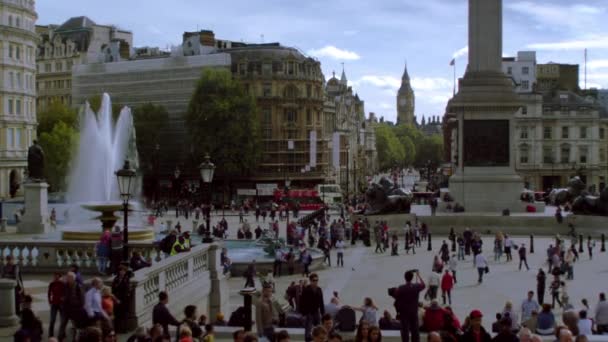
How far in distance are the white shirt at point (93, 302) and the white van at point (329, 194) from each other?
6159cm

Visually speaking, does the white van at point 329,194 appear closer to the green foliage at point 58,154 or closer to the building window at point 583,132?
the green foliage at point 58,154

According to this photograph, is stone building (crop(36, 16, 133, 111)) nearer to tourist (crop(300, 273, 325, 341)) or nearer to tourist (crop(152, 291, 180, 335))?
tourist (crop(300, 273, 325, 341))

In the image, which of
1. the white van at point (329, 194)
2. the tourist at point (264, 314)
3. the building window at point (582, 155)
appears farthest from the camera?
the building window at point (582, 155)

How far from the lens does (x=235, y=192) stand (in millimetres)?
84188

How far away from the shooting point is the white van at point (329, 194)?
7782 cm

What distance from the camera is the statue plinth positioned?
36.6 meters

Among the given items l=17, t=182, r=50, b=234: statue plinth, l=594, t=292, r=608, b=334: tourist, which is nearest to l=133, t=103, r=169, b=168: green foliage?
l=17, t=182, r=50, b=234: statue plinth

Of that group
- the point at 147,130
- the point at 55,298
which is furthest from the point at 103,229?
the point at 147,130

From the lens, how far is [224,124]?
77875 mm

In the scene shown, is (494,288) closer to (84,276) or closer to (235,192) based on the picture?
(84,276)

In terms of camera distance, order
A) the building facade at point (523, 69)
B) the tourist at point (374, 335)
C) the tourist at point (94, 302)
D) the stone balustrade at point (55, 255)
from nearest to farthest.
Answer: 1. the tourist at point (374, 335)
2. the tourist at point (94, 302)
3. the stone balustrade at point (55, 255)
4. the building facade at point (523, 69)

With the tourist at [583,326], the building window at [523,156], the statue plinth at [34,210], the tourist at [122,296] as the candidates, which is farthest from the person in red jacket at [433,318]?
the building window at [523,156]

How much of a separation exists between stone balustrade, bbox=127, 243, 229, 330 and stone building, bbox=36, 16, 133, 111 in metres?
84.7

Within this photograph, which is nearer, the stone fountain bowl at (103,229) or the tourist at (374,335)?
the tourist at (374,335)
